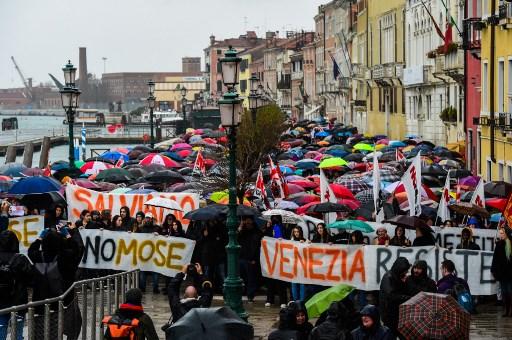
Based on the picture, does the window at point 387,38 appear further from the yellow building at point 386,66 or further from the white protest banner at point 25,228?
the white protest banner at point 25,228

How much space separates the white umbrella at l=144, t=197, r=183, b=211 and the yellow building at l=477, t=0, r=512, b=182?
39.3 feet

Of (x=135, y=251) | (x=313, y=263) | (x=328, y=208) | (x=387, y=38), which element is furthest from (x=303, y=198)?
(x=387, y=38)

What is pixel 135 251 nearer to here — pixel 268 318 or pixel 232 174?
pixel 232 174

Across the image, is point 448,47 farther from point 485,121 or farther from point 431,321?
point 431,321

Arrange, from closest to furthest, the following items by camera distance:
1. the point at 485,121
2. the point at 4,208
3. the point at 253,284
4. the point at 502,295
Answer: the point at 502,295, the point at 253,284, the point at 4,208, the point at 485,121

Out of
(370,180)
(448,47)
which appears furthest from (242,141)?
(370,180)

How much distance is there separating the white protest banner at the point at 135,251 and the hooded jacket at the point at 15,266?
7012 millimetres

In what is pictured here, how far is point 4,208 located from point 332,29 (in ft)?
312

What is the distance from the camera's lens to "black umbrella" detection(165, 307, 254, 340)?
11438 mm

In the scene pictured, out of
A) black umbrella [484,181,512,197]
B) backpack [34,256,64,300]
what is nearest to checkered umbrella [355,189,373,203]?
black umbrella [484,181,512,197]

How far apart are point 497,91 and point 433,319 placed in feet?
77.8

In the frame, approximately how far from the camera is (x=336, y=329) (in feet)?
41.2

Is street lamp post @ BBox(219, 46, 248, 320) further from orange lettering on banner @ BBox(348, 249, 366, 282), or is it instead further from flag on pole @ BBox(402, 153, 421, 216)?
flag on pole @ BBox(402, 153, 421, 216)

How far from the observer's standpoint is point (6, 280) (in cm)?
1417
